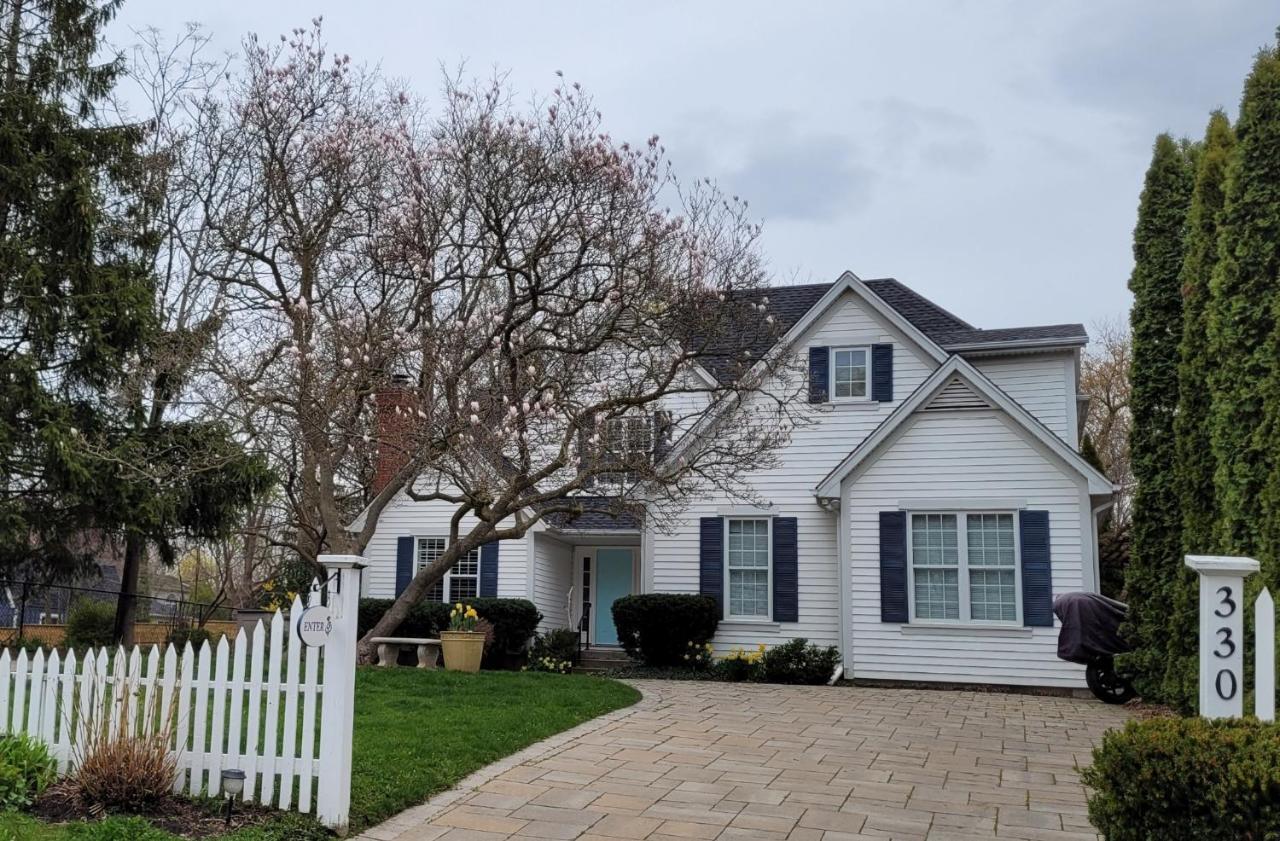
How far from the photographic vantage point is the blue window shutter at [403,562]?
17.9 metres

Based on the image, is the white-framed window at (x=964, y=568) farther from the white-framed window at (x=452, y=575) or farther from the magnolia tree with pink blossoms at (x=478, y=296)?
the white-framed window at (x=452, y=575)

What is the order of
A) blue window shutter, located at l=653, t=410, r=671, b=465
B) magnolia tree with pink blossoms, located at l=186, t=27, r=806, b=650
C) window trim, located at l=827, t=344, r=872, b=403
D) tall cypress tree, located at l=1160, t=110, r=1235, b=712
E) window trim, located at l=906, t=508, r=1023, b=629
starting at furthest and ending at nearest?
1. window trim, located at l=827, t=344, r=872, b=403
2. window trim, located at l=906, t=508, r=1023, b=629
3. blue window shutter, located at l=653, t=410, r=671, b=465
4. magnolia tree with pink blossoms, located at l=186, t=27, r=806, b=650
5. tall cypress tree, located at l=1160, t=110, r=1235, b=712

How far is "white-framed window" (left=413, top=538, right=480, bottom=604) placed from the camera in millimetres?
17703

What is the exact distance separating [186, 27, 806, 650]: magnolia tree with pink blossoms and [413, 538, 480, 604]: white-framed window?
3108 mm

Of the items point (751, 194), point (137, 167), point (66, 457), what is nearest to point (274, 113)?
point (137, 167)

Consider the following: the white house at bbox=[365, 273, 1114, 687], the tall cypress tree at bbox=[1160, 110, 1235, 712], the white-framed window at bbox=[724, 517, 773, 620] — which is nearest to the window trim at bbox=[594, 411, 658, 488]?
the white house at bbox=[365, 273, 1114, 687]

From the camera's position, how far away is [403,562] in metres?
18.0

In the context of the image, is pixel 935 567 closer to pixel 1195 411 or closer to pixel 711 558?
pixel 711 558

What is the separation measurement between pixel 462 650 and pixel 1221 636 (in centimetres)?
1119

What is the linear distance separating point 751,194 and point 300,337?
644 cm

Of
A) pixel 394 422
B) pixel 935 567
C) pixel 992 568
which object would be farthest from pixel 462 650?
pixel 992 568

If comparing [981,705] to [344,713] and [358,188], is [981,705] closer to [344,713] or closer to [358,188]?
[344,713]

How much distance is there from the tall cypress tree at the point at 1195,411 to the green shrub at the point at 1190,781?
5700 millimetres

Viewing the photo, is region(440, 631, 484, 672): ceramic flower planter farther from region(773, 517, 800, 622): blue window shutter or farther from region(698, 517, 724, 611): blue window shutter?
region(773, 517, 800, 622): blue window shutter
